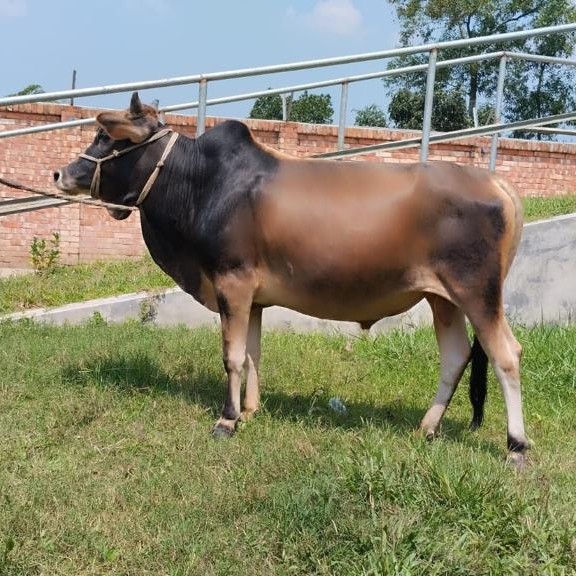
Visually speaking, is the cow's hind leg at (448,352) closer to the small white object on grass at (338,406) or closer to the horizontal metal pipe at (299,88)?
the small white object on grass at (338,406)

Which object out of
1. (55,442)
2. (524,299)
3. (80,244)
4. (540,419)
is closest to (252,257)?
(55,442)

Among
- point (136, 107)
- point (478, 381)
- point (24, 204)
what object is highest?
point (136, 107)

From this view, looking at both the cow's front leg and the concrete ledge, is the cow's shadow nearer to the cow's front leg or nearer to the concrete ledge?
the cow's front leg

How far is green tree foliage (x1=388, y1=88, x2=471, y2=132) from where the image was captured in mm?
25688

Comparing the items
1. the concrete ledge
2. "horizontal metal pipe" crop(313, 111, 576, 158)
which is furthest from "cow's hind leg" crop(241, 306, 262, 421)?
"horizontal metal pipe" crop(313, 111, 576, 158)

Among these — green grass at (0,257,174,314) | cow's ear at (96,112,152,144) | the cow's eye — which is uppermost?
cow's ear at (96,112,152,144)

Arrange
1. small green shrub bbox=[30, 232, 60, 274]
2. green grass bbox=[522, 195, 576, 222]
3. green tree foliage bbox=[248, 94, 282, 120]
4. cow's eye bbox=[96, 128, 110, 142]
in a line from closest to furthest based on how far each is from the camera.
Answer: cow's eye bbox=[96, 128, 110, 142] < green grass bbox=[522, 195, 576, 222] < small green shrub bbox=[30, 232, 60, 274] < green tree foliage bbox=[248, 94, 282, 120]

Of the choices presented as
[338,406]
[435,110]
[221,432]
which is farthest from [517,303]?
[435,110]

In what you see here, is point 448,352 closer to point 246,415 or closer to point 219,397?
point 246,415

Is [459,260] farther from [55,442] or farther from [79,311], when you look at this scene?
[79,311]

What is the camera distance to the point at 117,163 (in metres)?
5.20

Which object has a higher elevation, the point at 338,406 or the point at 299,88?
the point at 299,88

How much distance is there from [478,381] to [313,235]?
1.45 meters

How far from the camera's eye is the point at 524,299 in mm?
7641
